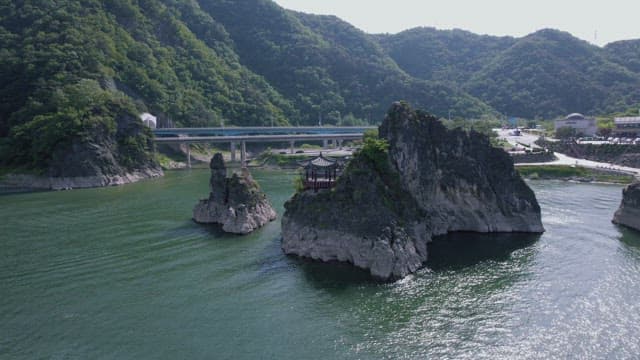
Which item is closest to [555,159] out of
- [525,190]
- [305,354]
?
[525,190]

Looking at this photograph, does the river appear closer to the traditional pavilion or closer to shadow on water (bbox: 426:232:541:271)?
shadow on water (bbox: 426:232:541:271)

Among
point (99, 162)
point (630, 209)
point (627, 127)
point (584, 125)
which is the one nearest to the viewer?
point (630, 209)

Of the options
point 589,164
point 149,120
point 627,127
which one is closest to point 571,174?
point 589,164

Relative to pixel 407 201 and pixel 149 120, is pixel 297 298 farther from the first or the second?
pixel 149 120

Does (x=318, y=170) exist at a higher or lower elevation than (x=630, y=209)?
higher

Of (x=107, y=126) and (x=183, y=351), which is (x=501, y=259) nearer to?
(x=183, y=351)

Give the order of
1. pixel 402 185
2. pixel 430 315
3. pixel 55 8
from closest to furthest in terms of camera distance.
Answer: pixel 430 315, pixel 402 185, pixel 55 8
